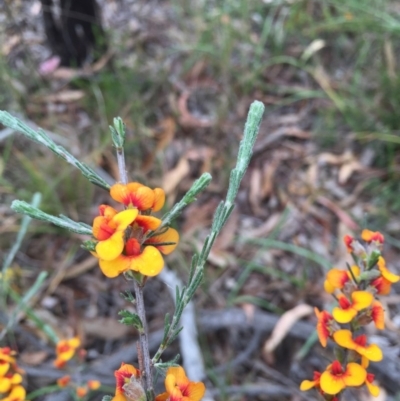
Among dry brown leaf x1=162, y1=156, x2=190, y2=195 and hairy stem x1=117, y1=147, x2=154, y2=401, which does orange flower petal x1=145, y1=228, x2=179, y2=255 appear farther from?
dry brown leaf x1=162, y1=156, x2=190, y2=195

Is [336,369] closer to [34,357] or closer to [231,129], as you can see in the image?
[34,357]

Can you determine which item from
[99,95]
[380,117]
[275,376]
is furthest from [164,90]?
[275,376]

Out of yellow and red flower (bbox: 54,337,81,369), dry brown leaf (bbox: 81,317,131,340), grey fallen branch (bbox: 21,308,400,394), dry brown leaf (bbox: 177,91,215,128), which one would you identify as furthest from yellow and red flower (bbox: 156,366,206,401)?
dry brown leaf (bbox: 177,91,215,128)

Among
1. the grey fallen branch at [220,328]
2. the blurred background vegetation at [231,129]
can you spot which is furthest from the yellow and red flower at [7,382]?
the blurred background vegetation at [231,129]

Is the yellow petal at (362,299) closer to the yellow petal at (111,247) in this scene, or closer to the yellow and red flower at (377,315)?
the yellow and red flower at (377,315)

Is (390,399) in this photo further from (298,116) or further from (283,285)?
(298,116)
